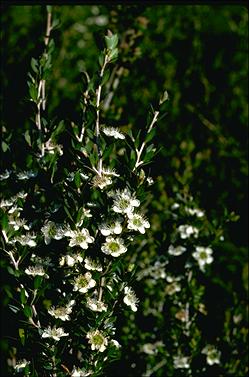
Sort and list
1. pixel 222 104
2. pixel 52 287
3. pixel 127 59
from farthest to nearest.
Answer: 1. pixel 222 104
2. pixel 127 59
3. pixel 52 287

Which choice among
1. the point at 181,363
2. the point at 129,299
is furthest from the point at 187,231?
the point at 129,299

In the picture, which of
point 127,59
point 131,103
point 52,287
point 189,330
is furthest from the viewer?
point 131,103

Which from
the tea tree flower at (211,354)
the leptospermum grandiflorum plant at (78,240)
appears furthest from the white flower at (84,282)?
the tea tree flower at (211,354)

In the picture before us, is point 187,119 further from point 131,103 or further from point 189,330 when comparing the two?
point 189,330

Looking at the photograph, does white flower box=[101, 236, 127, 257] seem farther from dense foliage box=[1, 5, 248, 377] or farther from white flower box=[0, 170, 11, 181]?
white flower box=[0, 170, 11, 181]

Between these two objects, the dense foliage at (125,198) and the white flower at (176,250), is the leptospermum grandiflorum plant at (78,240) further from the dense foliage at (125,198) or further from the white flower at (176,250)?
the white flower at (176,250)

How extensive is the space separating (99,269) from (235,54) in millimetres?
3445

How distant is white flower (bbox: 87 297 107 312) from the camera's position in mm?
1796

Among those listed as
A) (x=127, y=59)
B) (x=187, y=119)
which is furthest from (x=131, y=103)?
(x=127, y=59)

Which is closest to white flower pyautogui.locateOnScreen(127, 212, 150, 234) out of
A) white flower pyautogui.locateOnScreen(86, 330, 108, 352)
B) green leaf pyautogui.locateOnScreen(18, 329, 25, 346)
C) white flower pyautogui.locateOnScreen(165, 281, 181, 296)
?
white flower pyautogui.locateOnScreen(86, 330, 108, 352)

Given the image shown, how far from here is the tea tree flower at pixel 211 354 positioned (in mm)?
2601

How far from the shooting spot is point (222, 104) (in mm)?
4316

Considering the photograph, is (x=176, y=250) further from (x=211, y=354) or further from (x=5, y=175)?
(x=5, y=175)

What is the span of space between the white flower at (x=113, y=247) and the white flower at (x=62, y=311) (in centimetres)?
20
